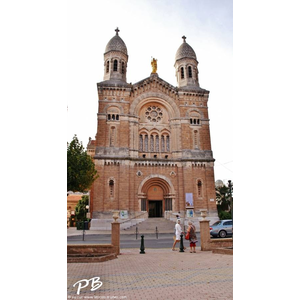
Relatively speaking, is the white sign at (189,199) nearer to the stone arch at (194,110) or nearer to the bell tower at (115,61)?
the stone arch at (194,110)

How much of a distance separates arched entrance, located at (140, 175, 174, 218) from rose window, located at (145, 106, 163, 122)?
7795 mm

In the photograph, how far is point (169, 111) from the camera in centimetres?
3331

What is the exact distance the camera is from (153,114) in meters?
33.4

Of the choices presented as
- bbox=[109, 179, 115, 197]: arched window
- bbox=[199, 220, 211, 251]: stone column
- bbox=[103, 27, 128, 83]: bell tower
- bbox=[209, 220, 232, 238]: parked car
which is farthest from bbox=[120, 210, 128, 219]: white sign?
bbox=[103, 27, 128, 83]: bell tower

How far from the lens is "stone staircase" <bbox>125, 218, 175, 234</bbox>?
1012 inches

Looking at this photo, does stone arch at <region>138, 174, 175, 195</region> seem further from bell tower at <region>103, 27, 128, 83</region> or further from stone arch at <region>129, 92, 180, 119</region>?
bell tower at <region>103, 27, 128, 83</region>

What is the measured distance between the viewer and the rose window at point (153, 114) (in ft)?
109

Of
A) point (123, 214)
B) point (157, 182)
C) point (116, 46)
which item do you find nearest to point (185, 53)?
point (116, 46)

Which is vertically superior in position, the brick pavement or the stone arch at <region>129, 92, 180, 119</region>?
the stone arch at <region>129, 92, 180, 119</region>

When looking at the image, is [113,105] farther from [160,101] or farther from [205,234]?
[205,234]

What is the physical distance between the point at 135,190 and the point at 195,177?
740cm

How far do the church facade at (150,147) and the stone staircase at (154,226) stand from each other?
1.55 meters
